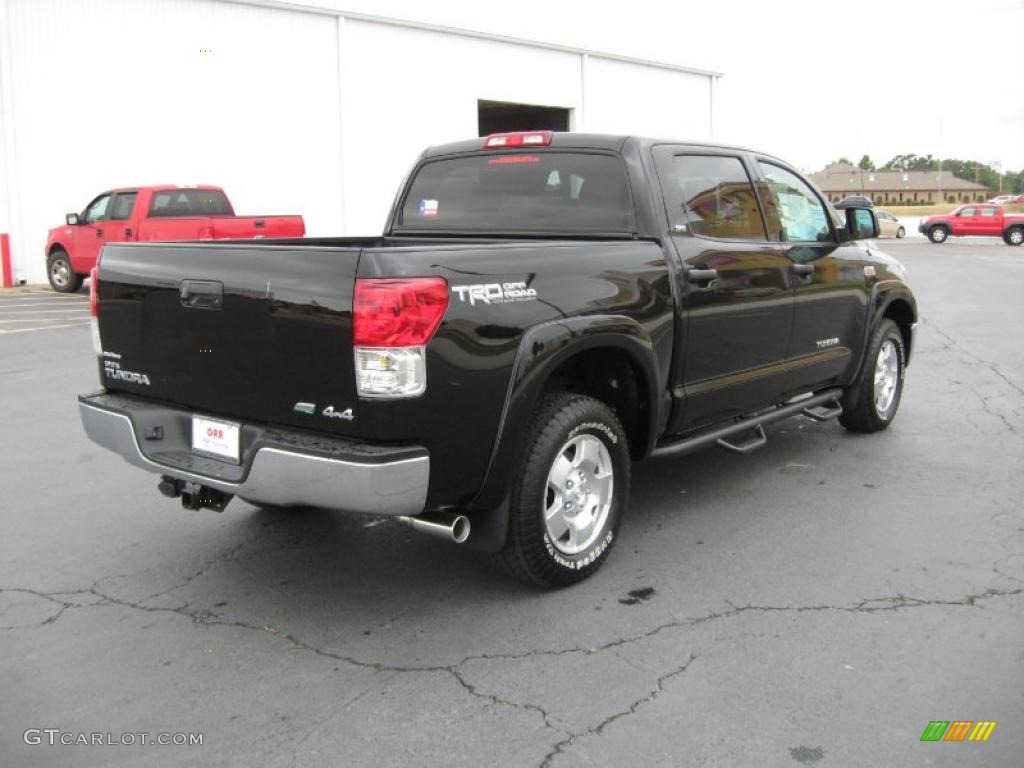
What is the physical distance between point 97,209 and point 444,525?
1580 cm

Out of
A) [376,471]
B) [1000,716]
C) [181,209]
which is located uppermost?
[181,209]

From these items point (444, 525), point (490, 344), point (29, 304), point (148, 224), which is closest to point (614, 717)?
point (444, 525)

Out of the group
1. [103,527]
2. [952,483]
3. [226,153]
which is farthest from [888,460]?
[226,153]

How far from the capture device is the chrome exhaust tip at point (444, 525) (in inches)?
146

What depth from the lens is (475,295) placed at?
140 inches

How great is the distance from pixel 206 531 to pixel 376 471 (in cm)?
202

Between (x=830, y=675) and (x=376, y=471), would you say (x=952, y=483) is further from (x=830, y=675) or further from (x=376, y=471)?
(x=376, y=471)

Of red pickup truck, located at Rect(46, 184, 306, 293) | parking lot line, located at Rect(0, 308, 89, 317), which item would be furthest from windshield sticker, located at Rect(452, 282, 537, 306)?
parking lot line, located at Rect(0, 308, 89, 317)

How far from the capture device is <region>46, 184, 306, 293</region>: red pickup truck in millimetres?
15594

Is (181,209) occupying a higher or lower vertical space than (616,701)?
higher

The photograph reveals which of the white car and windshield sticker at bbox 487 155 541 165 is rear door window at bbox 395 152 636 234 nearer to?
windshield sticker at bbox 487 155 541 165

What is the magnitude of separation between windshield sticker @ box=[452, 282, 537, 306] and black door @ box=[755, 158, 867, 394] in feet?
7.64

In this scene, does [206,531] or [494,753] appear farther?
[206,531]

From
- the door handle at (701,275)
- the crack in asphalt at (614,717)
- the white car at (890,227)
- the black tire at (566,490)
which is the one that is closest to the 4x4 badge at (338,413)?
the black tire at (566,490)
